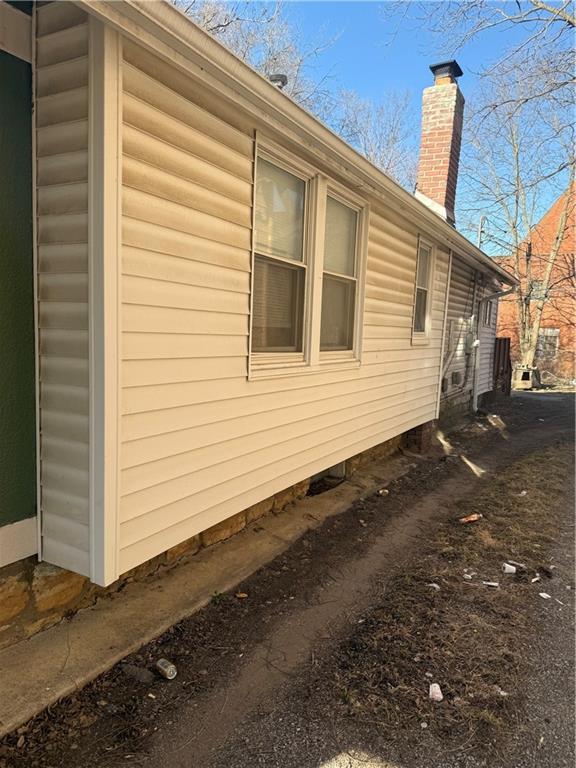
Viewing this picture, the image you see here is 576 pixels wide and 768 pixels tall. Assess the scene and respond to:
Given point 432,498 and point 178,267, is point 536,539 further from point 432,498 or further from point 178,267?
point 178,267

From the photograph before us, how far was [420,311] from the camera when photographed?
7129 mm

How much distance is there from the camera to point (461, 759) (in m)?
2.06

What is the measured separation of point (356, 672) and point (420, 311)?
545 cm

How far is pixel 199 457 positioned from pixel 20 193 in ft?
5.51

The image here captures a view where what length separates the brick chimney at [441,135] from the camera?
823 centimetres

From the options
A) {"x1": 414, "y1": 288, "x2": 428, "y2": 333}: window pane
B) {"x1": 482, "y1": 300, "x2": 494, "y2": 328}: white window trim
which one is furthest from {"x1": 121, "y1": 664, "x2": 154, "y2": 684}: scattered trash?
{"x1": 482, "y1": 300, "x2": 494, "y2": 328}: white window trim

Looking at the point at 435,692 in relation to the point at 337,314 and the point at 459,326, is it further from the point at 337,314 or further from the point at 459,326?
the point at 459,326

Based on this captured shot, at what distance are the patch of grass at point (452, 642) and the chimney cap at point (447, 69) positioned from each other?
7490 millimetres

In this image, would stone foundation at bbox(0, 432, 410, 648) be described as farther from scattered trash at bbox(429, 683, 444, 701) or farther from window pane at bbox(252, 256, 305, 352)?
scattered trash at bbox(429, 683, 444, 701)

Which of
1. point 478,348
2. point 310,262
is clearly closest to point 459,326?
point 478,348

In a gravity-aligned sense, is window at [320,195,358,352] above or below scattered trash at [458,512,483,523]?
above

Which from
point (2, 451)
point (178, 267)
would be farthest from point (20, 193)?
point (2, 451)

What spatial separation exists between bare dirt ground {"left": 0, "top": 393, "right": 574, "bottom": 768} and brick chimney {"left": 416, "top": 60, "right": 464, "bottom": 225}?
20.3 ft

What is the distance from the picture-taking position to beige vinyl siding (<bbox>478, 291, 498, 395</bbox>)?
39.8 ft
